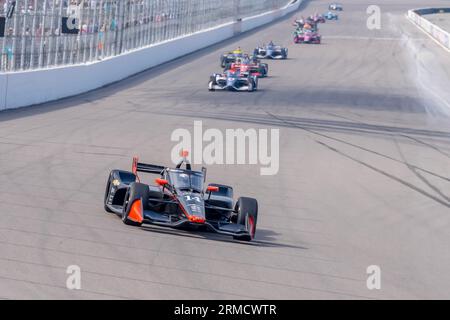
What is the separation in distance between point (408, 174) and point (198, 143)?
4.50 metres

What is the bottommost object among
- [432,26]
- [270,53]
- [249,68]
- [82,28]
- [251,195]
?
[251,195]

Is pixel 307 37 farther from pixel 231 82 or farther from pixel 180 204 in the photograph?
pixel 180 204

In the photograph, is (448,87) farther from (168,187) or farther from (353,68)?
(168,187)

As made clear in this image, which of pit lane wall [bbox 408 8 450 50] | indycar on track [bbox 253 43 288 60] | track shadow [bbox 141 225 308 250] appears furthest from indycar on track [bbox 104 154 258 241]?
pit lane wall [bbox 408 8 450 50]

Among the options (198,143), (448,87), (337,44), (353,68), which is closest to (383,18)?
(337,44)

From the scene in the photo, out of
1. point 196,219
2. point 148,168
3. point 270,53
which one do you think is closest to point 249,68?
point 270,53

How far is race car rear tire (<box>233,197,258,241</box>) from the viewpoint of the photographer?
10430mm

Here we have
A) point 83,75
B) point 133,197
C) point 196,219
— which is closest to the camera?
point 196,219

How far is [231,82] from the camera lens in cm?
2967

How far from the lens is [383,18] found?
7844 cm

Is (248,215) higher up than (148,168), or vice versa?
(148,168)

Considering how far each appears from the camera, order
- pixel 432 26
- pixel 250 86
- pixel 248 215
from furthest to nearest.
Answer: pixel 432 26 → pixel 250 86 → pixel 248 215

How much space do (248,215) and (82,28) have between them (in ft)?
65.6
